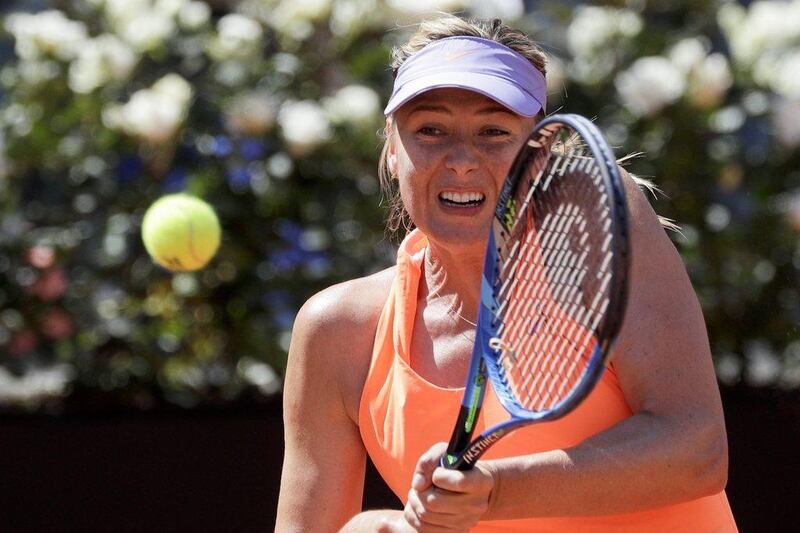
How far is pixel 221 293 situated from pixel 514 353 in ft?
7.27

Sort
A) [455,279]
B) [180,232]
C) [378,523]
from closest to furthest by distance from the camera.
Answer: [378,523]
[455,279]
[180,232]

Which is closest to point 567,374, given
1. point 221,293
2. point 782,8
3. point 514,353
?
point 514,353

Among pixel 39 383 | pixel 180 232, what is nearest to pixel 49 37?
pixel 180 232

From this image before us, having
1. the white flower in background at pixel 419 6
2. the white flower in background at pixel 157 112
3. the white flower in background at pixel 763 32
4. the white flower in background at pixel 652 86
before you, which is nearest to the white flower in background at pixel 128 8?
the white flower in background at pixel 157 112

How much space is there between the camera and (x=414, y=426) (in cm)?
194

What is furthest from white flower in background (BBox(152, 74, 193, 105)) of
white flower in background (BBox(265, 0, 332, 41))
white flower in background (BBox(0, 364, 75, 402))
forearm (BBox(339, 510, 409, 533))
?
forearm (BBox(339, 510, 409, 533))

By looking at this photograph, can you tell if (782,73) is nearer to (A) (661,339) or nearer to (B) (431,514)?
(A) (661,339)

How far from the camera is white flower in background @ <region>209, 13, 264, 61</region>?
12.7 feet

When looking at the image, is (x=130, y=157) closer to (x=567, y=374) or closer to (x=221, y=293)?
(x=221, y=293)

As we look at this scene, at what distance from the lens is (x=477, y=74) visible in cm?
190

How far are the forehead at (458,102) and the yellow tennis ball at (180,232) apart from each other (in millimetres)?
1695

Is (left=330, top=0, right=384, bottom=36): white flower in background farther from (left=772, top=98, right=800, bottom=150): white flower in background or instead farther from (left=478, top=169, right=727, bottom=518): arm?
(left=478, top=169, right=727, bottom=518): arm

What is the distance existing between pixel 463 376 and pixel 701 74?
6.70ft

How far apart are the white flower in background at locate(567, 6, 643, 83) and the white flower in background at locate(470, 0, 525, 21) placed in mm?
189
